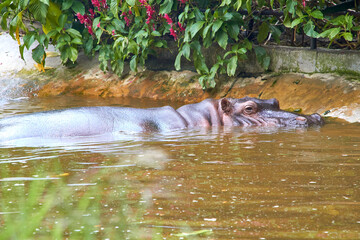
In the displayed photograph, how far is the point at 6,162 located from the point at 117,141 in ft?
3.83

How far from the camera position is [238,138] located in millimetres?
4992

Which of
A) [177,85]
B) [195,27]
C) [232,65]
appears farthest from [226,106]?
[177,85]

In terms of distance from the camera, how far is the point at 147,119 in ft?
18.5

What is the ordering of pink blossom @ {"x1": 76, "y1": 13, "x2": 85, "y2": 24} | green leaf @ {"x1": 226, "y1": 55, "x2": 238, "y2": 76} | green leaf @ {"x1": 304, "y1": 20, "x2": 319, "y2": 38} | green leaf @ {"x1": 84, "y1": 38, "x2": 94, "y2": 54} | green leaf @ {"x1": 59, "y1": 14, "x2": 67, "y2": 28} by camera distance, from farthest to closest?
green leaf @ {"x1": 84, "y1": 38, "x2": 94, "y2": 54} → pink blossom @ {"x1": 76, "y1": 13, "x2": 85, "y2": 24} → green leaf @ {"x1": 59, "y1": 14, "x2": 67, "y2": 28} → green leaf @ {"x1": 226, "y1": 55, "x2": 238, "y2": 76} → green leaf @ {"x1": 304, "y1": 20, "x2": 319, "y2": 38}

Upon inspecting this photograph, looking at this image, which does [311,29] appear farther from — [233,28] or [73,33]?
[73,33]

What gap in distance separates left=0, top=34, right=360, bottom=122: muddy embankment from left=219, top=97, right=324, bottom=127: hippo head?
2.00 ft

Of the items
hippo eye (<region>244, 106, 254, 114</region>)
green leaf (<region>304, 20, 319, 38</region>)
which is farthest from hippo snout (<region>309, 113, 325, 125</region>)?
green leaf (<region>304, 20, 319, 38</region>)

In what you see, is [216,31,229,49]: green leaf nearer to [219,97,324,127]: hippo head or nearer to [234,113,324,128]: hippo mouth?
[219,97,324,127]: hippo head

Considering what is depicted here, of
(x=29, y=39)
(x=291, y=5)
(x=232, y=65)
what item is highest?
(x=291, y=5)

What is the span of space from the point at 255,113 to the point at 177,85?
2414mm

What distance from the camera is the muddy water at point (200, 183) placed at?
227cm

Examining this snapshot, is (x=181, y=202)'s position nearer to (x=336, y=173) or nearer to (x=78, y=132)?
(x=336, y=173)

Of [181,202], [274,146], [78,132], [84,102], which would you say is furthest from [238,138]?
[84,102]

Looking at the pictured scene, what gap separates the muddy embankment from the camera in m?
6.34
